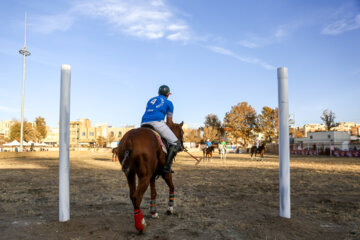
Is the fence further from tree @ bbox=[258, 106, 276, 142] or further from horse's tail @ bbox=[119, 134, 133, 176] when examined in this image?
horse's tail @ bbox=[119, 134, 133, 176]

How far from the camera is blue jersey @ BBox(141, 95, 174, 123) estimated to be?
216 inches

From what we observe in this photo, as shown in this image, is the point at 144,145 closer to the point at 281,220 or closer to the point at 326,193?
the point at 281,220

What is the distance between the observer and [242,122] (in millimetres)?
67812

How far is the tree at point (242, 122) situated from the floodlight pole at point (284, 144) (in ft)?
208

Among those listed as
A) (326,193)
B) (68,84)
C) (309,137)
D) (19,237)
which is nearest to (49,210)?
(19,237)

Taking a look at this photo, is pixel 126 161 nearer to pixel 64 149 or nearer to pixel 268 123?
pixel 64 149

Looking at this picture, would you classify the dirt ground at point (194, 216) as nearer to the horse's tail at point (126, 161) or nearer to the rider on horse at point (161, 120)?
the horse's tail at point (126, 161)

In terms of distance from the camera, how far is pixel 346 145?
3831cm

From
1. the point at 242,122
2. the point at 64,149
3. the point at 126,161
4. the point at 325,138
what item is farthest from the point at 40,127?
the point at 126,161

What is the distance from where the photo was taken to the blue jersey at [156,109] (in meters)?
5.49

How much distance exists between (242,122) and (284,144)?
211ft

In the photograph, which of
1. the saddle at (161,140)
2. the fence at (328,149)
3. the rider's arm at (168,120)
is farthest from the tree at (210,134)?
the saddle at (161,140)

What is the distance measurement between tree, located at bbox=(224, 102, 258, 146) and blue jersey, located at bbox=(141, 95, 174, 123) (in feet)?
208

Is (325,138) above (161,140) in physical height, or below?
below
